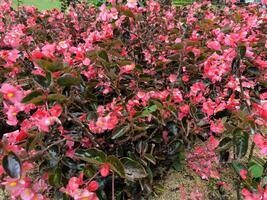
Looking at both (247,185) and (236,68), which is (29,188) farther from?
(236,68)

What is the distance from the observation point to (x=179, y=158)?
1.76m

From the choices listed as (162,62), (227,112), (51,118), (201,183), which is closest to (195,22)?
(162,62)

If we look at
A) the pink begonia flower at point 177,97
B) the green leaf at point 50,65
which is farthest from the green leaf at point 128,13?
the green leaf at point 50,65

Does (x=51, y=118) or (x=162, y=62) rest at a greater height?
(x=51, y=118)

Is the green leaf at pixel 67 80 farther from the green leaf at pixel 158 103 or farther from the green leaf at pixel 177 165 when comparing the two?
the green leaf at pixel 177 165

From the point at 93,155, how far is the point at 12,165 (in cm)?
29

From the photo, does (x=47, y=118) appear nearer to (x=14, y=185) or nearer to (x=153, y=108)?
(x=14, y=185)

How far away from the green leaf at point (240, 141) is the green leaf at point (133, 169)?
304 millimetres

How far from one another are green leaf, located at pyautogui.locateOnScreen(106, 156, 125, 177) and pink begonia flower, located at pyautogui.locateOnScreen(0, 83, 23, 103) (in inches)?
12.6

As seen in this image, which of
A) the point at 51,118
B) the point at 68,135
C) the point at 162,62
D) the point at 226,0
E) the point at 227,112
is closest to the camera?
the point at 51,118

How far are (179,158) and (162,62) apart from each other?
464 mm

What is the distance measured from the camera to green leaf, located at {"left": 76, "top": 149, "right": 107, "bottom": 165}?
44.4 inches

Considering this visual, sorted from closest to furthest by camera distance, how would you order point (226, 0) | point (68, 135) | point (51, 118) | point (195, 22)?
point (51, 118), point (68, 135), point (195, 22), point (226, 0)

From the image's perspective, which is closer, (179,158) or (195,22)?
(179,158)
